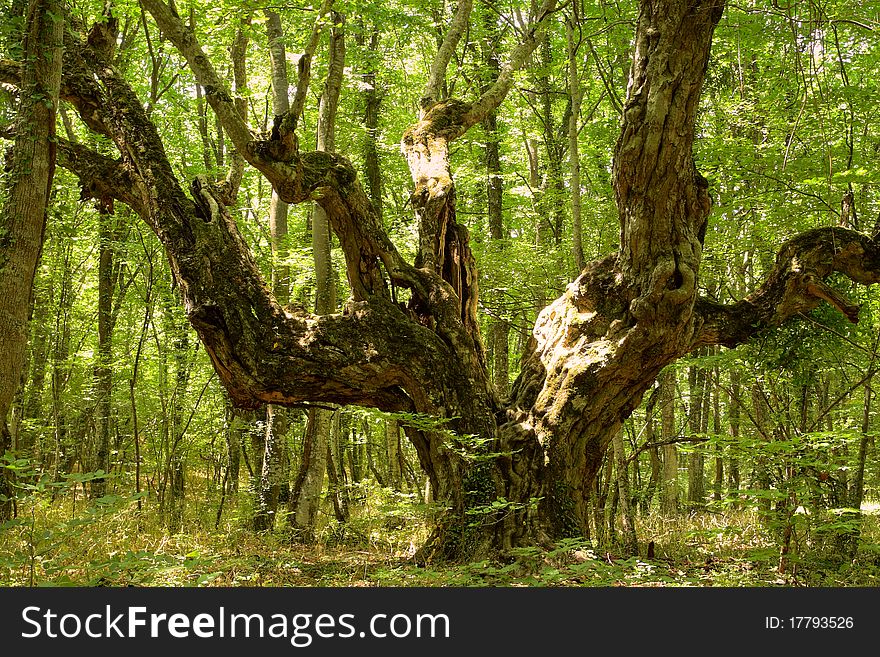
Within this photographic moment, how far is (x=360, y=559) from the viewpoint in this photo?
6539mm

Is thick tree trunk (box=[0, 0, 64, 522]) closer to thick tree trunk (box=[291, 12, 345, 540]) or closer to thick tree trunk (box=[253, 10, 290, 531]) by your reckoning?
thick tree trunk (box=[291, 12, 345, 540])

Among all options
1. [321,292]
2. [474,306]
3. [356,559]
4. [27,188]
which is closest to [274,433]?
[321,292]

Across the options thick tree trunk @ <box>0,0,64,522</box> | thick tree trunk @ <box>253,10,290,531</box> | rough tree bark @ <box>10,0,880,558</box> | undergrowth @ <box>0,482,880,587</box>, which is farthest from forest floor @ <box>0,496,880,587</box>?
thick tree trunk @ <box>0,0,64,522</box>

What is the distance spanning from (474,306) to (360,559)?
2635 mm

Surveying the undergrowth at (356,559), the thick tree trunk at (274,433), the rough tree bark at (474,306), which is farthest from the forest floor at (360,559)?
the rough tree bark at (474,306)

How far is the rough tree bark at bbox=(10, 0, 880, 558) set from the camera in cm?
551

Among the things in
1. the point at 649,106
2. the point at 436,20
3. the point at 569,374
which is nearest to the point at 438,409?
the point at 569,374

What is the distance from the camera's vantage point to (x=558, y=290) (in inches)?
391

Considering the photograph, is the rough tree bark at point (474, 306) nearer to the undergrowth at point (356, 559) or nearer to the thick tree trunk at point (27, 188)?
the undergrowth at point (356, 559)

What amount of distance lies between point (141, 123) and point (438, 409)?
380 centimetres

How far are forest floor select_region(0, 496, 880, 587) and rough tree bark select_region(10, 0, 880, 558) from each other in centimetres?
64

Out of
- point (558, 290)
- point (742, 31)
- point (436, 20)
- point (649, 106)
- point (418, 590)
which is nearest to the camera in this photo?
point (418, 590)

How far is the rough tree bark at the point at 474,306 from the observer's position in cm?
551

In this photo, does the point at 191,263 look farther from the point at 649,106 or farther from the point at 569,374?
the point at 649,106
